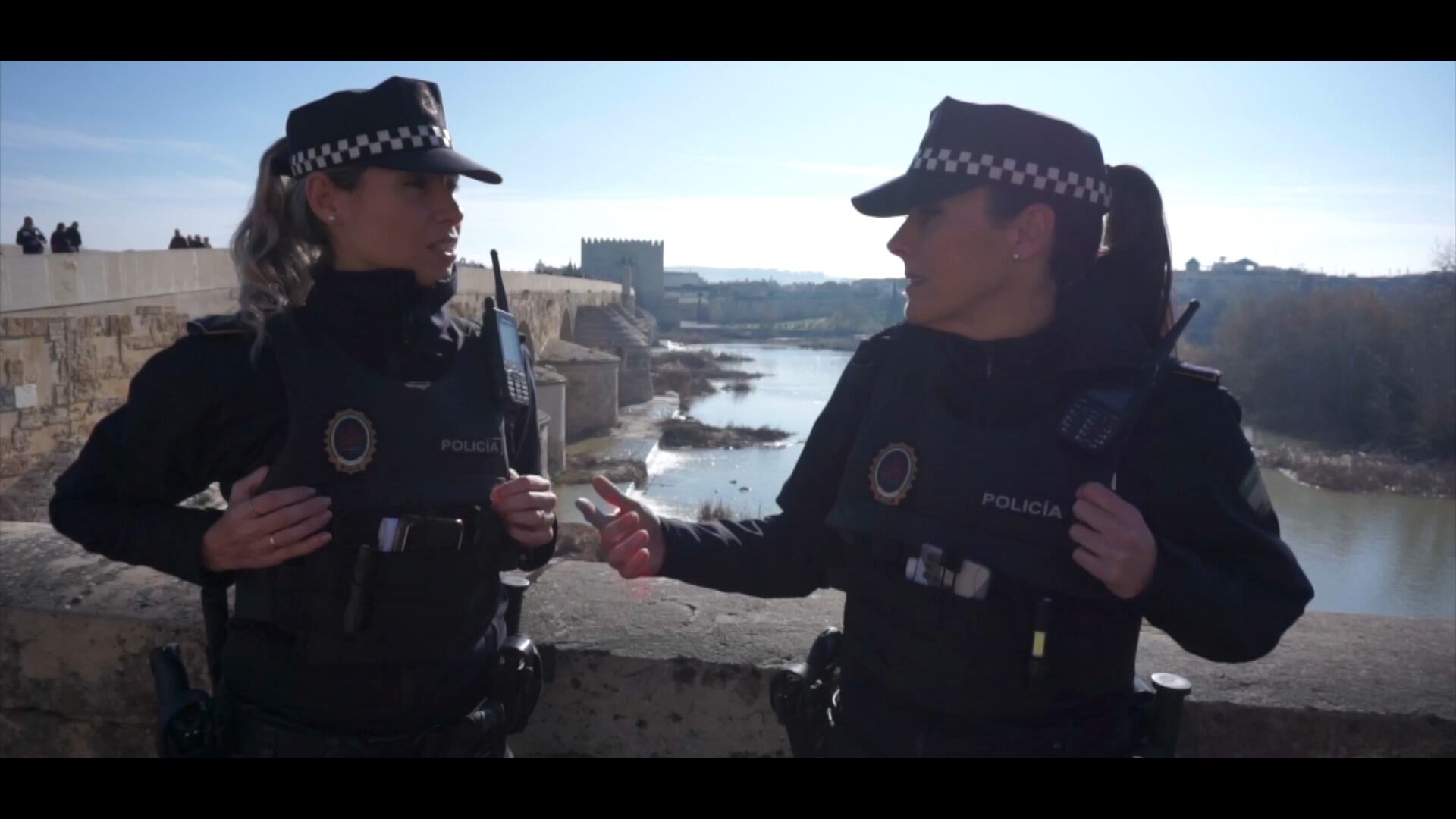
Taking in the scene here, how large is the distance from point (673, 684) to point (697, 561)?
527mm

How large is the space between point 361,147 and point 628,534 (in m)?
0.91

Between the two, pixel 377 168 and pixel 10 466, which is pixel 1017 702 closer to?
pixel 377 168

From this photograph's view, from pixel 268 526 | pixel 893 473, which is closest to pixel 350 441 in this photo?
pixel 268 526

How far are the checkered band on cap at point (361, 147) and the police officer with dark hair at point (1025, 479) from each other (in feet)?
2.81

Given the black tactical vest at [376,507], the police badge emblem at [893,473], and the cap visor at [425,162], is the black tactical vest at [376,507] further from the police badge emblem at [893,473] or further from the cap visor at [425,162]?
the police badge emblem at [893,473]

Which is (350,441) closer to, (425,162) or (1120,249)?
(425,162)

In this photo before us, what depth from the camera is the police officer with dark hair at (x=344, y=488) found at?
1.69 meters

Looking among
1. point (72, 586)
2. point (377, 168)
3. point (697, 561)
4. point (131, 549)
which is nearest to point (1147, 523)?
point (697, 561)

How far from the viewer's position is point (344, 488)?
5.65 feet

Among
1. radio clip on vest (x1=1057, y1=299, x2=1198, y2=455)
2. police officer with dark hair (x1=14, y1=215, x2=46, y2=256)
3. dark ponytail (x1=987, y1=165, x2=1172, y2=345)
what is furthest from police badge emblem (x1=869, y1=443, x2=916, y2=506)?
police officer with dark hair (x1=14, y1=215, x2=46, y2=256)

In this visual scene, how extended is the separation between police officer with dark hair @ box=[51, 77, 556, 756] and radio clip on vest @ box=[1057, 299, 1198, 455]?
Result: 3.10 feet

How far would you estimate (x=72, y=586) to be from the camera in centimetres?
251

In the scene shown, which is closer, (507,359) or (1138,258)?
(1138,258)

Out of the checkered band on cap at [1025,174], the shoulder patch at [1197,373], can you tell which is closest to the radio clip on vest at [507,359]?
the checkered band on cap at [1025,174]
